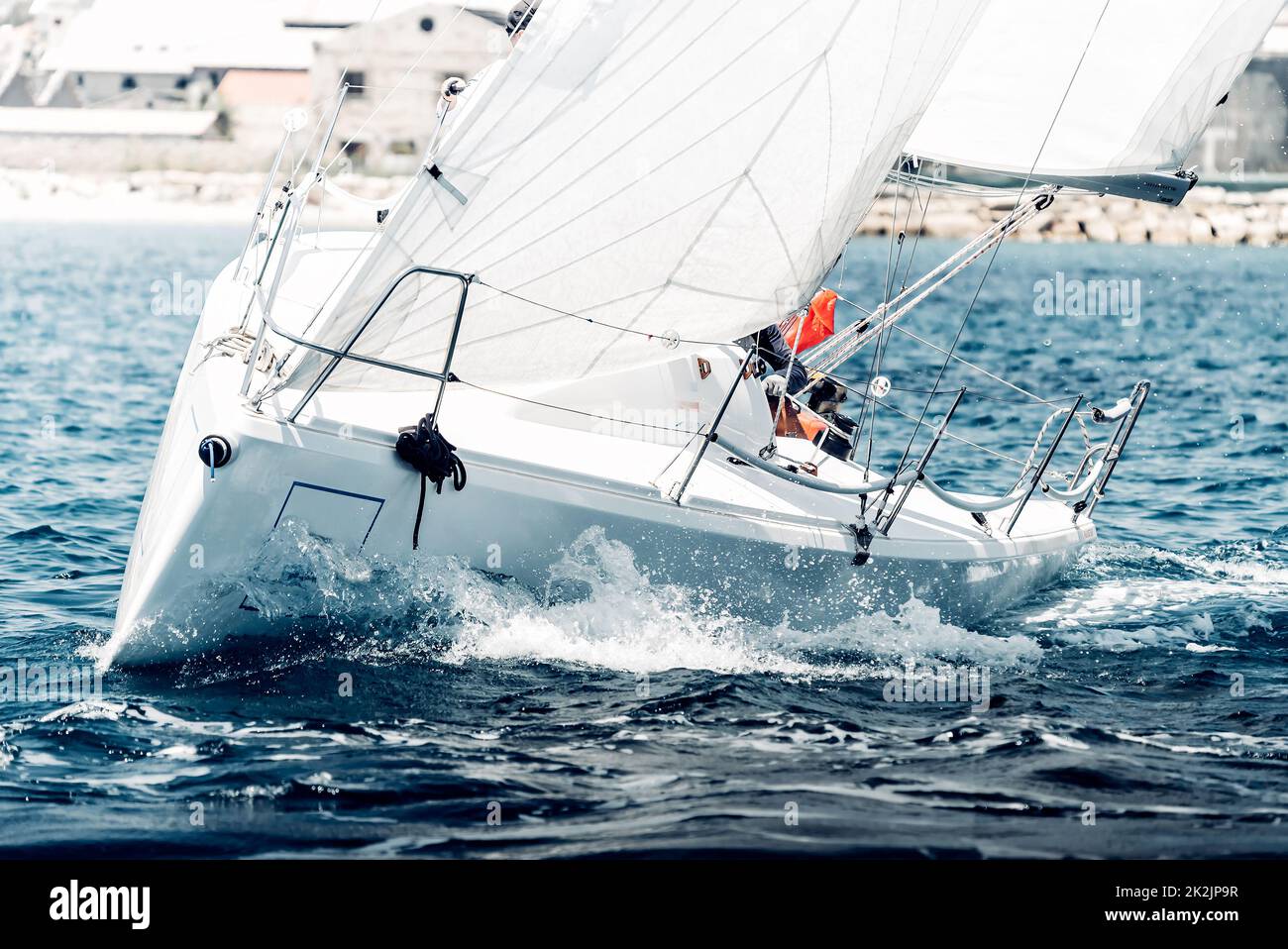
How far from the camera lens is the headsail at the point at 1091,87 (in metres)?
7.15

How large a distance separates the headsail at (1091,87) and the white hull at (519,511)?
2.06 meters

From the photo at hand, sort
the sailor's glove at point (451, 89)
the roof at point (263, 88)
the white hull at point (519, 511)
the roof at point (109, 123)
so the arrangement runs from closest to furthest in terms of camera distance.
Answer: the white hull at point (519, 511)
the sailor's glove at point (451, 89)
the roof at point (109, 123)
the roof at point (263, 88)

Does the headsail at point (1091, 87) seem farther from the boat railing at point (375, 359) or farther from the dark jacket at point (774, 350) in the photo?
the boat railing at point (375, 359)

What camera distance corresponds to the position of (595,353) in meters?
5.55

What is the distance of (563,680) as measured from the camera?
525 centimetres

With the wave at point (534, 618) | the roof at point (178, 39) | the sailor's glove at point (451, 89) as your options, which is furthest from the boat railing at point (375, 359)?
the roof at point (178, 39)

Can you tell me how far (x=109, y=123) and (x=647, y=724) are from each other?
65.1 meters

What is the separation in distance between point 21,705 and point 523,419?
83.3 inches

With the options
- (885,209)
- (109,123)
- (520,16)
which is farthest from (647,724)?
(109,123)

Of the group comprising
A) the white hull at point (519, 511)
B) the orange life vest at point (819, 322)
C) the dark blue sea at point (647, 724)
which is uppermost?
the orange life vest at point (819, 322)

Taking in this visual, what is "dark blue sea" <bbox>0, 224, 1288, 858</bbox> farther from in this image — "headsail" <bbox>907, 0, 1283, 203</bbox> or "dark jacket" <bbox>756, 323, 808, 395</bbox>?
"headsail" <bbox>907, 0, 1283, 203</bbox>

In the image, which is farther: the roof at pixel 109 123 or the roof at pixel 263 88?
the roof at pixel 263 88

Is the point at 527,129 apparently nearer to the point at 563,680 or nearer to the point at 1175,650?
the point at 563,680

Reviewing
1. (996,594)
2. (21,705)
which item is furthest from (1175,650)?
(21,705)
